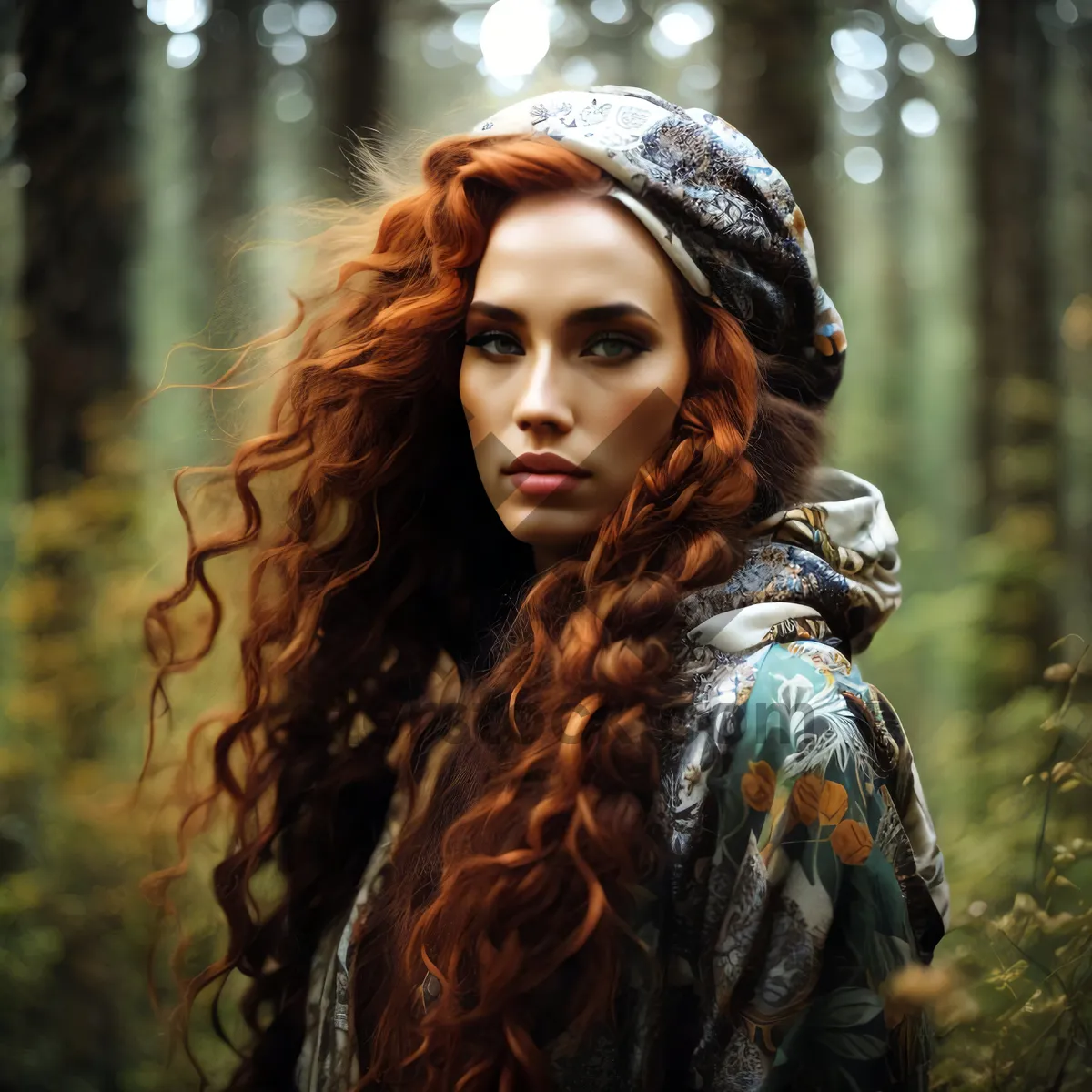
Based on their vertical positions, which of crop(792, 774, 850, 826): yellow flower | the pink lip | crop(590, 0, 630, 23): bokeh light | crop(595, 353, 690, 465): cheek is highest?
crop(590, 0, 630, 23): bokeh light

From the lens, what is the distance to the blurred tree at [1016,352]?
147cm

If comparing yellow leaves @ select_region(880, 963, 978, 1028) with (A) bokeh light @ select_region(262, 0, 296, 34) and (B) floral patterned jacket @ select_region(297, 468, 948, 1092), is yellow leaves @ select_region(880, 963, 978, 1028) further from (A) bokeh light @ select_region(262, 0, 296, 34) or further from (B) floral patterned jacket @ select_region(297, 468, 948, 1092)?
(A) bokeh light @ select_region(262, 0, 296, 34)

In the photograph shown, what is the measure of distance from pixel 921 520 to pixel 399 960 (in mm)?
1137

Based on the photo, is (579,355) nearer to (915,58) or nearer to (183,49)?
(915,58)

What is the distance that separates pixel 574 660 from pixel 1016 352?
3.63 feet

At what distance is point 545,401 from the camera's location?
86cm

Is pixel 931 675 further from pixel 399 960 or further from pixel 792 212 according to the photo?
pixel 399 960

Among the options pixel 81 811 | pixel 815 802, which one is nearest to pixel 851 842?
pixel 815 802

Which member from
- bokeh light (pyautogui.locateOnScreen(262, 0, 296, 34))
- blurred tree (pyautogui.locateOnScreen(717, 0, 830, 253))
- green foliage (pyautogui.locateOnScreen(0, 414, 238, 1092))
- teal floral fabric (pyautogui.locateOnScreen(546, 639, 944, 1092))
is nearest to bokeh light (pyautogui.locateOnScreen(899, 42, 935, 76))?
blurred tree (pyautogui.locateOnScreen(717, 0, 830, 253))

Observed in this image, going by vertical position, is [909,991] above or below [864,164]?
below

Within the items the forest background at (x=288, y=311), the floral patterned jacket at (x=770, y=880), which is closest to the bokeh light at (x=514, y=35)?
the forest background at (x=288, y=311)

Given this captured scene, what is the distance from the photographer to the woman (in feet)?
2.50

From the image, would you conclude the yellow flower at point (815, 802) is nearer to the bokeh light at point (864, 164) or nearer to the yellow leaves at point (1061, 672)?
the yellow leaves at point (1061, 672)

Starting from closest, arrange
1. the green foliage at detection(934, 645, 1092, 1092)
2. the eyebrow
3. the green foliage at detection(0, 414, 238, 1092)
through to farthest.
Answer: the eyebrow, the green foliage at detection(934, 645, 1092, 1092), the green foliage at detection(0, 414, 238, 1092)
